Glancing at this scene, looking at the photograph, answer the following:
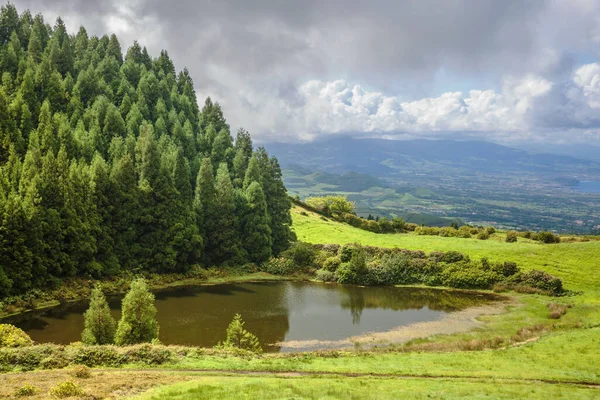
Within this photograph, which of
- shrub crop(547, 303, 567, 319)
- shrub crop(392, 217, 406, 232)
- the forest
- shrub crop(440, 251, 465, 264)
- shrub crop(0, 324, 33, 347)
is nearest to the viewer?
shrub crop(0, 324, 33, 347)

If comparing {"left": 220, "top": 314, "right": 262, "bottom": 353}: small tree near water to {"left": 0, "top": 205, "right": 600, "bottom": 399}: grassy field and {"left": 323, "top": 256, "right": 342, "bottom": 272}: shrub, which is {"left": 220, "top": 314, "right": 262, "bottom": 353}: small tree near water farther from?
{"left": 323, "top": 256, "right": 342, "bottom": 272}: shrub

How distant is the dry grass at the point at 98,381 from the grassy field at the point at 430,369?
105 millimetres

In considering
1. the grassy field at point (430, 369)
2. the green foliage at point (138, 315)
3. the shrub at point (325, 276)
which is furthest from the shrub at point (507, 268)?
the green foliage at point (138, 315)

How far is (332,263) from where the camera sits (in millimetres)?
75188

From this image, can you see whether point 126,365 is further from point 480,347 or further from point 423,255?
point 423,255

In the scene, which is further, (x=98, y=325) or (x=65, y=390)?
(x=98, y=325)

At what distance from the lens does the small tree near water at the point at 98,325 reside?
119 ft

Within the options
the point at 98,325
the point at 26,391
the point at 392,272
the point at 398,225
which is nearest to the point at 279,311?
the point at 98,325

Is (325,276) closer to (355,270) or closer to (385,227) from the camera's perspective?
(355,270)

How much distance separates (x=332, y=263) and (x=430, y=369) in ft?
144

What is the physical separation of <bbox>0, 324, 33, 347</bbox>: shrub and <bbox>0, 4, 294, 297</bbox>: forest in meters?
18.0

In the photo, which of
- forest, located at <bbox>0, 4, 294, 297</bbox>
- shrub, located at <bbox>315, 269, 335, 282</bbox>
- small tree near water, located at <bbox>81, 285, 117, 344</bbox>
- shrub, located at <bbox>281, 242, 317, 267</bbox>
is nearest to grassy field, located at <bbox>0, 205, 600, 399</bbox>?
small tree near water, located at <bbox>81, 285, 117, 344</bbox>

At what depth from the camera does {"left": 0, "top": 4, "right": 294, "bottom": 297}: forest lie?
56406 millimetres

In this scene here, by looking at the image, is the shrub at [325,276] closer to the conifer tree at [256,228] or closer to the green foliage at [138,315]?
the conifer tree at [256,228]
